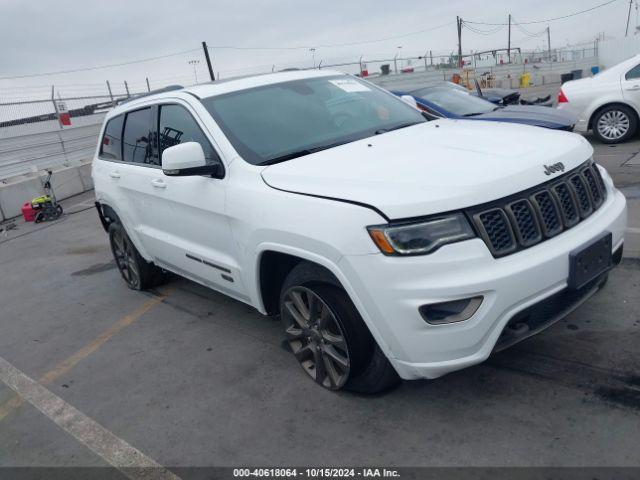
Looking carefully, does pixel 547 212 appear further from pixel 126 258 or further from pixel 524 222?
pixel 126 258

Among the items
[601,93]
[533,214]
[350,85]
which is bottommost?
[601,93]

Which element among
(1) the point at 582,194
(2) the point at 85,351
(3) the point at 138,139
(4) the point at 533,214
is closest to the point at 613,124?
(1) the point at 582,194

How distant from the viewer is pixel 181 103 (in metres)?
3.94

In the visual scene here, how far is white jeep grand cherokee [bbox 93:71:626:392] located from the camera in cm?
250

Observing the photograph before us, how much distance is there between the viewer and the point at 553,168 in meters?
2.84

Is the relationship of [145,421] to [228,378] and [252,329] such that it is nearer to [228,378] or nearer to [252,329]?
[228,378]

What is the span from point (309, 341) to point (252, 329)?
1.16 meters

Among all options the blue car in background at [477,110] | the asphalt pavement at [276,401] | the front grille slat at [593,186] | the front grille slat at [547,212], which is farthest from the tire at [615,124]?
the front grille slat at [547,212]

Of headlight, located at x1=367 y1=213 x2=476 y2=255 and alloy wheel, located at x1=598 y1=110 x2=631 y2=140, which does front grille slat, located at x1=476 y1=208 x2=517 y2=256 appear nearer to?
headlight, located at x1=367 y1=213 x2=476 y2=255

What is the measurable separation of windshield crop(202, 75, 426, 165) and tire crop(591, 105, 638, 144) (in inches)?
244

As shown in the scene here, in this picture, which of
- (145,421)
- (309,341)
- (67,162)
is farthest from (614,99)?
(67,162)

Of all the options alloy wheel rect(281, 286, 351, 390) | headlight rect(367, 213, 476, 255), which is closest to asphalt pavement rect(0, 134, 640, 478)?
alloy wheel rect(281, 286, 351, 390)

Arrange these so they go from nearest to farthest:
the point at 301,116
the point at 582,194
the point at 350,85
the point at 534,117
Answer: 1. the point at 582,194
2. the point at 301,116
3. the point at 350,85
4. the point at 534,117

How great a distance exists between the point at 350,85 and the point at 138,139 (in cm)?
183
